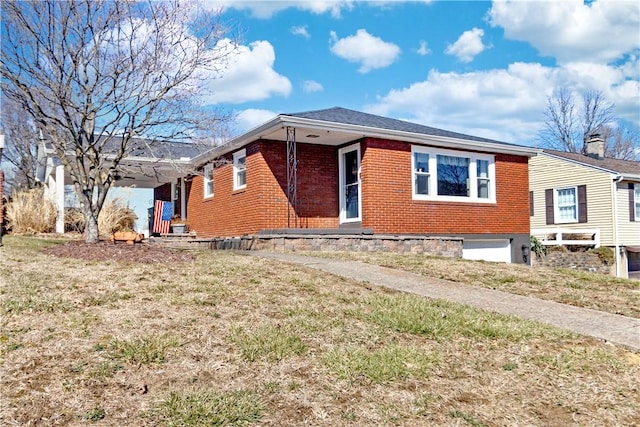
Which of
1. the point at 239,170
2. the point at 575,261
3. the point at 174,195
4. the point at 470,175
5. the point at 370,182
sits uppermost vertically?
the point at 239,170

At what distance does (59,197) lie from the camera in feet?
48.4

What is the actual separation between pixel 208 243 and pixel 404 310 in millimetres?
10052

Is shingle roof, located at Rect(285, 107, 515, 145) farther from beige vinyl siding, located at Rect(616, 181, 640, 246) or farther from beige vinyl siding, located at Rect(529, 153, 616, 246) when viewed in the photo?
beige vinyl siding, located at Rect(616, 181, 640, 246)

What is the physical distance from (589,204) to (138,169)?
17.7 metres

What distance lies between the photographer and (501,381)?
12.1 feet

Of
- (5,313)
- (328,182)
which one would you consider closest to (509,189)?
(328,182)

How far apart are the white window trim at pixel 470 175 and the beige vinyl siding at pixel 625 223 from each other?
26.8 ft

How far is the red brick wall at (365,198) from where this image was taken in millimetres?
13461

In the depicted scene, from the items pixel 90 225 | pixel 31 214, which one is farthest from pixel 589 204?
pixel 31 214

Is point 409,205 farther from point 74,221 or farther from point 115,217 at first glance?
point 74,221

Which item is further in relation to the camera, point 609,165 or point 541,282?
point 609,165

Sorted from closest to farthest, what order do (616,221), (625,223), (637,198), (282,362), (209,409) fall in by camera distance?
(209,409)
(282,362)
(616,221)
(625,223)
(637,198)

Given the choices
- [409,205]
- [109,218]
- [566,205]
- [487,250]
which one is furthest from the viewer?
[566,205]

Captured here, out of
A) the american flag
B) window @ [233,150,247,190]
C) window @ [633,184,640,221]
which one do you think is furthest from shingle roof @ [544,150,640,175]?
the american flag
